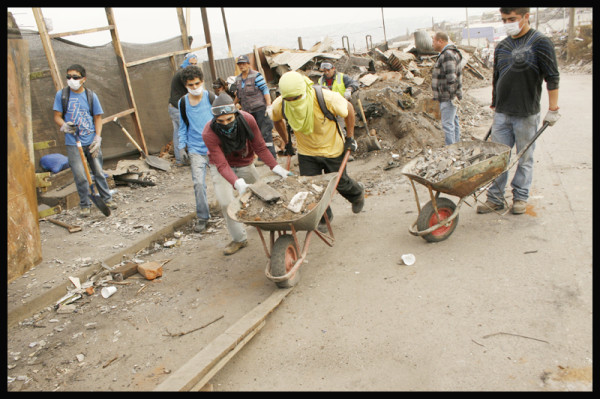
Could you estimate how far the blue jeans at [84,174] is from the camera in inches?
238

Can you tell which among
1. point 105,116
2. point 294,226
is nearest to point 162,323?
point 294,226

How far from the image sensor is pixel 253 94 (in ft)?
23.6

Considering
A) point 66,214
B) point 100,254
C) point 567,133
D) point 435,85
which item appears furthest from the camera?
point 567,133

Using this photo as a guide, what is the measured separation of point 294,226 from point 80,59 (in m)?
6.47

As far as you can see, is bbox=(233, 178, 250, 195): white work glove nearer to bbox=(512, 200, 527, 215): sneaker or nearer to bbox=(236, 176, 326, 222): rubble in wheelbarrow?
bbox=(236, 176, 326, 222): rubble in wheelbarrow

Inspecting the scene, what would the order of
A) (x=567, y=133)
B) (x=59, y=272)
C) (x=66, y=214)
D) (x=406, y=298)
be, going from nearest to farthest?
(x=406, y=298) < (x=59, y=272) < (x=66, y=214) < (x=567, y=133)

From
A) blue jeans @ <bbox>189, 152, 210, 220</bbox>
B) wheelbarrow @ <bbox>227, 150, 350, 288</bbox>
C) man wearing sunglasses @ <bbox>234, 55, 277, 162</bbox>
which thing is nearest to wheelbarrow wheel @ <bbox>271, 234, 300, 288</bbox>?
wheelbarrow @ <bbox>227, 150, 350, 288</bbox>

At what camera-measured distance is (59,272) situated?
4621mm

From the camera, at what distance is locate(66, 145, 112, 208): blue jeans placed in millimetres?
6035

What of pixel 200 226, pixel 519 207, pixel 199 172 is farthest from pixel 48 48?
pixel 519 207

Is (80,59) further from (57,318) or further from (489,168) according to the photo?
(489,168)

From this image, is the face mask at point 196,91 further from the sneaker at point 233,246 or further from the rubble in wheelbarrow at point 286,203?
the sneaker at point 233,246

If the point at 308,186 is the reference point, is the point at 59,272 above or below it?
below

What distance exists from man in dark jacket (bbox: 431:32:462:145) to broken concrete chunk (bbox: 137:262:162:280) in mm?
4759
